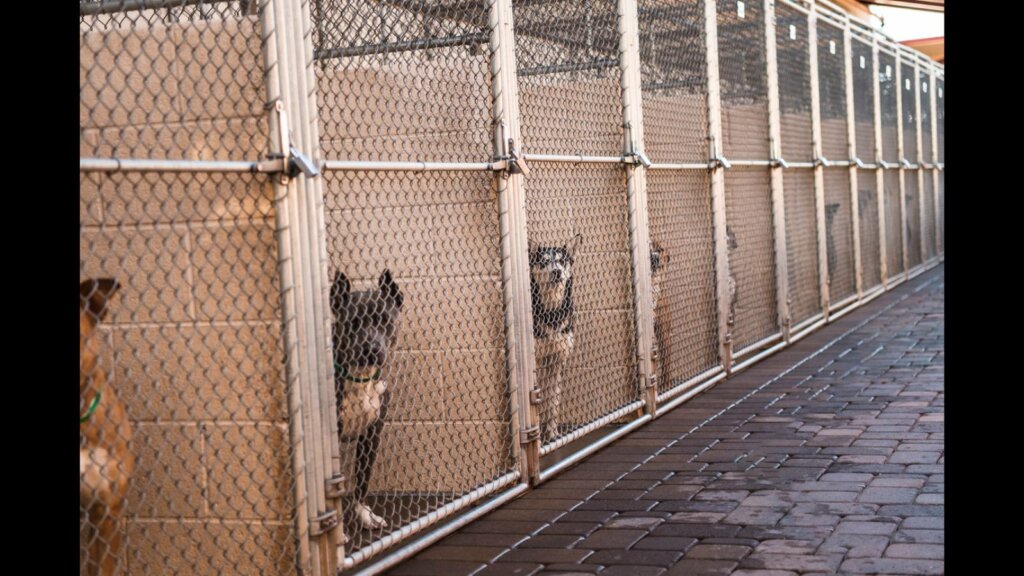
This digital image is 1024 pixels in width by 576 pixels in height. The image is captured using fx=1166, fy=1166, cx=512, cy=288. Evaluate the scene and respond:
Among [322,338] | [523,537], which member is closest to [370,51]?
[322,338]

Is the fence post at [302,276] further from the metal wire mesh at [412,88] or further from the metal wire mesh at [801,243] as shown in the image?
the metal wire mesh at [801,243]

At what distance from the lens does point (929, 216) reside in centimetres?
1791

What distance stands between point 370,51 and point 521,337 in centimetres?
145

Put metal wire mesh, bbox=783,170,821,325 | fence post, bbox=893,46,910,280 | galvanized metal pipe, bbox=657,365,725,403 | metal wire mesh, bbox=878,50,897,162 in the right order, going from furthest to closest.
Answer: fence post, bbox=893,46,910,280
metal wire mesh, bbox=878,50,897,162
metal wire mesh, bbox=783,170,821,325
galvanized metal pipe, bbox=657,365,725,403

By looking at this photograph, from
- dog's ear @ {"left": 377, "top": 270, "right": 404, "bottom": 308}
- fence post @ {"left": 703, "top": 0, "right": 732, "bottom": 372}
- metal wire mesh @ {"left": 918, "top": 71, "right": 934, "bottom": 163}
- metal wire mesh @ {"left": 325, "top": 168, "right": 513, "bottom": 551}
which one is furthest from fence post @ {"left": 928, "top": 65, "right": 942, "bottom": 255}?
dog's ear @ {"left": 377, "top": 270, "right": 404, "bottom": 308}

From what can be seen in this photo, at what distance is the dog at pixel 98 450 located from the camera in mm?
3271

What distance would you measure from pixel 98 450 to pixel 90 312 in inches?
15.6

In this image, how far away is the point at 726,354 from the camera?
8.25 metres

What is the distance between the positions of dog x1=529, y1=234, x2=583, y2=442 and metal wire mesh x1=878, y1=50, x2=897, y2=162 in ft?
30.6

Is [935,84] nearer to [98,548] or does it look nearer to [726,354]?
[726,354]

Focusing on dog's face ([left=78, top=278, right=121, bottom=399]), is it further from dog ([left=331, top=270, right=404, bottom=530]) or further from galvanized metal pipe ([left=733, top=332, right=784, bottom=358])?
galvanized metal pipe ([left=733, top=332, right=784, bottom=358])

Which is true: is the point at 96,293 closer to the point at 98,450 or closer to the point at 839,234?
the point at 98,450

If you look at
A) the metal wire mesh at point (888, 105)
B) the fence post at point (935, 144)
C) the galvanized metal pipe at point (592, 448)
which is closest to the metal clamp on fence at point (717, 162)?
the galvanized metal pipe at point (592, 448)

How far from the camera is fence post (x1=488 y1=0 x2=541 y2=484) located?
5145mm
